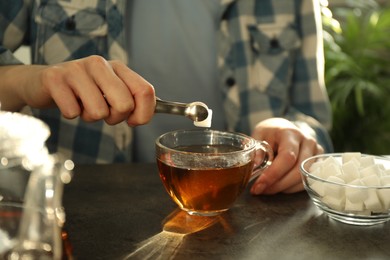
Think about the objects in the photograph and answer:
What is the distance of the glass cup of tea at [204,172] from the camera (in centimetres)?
77

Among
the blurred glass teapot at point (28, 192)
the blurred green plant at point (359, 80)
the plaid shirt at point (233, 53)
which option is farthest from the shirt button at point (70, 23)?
the blurred green plant at point (359, 80)

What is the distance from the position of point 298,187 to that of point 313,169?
64 millimetres

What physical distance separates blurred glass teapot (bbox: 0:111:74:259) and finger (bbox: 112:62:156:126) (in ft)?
0.80

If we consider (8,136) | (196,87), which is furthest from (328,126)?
(8,136)

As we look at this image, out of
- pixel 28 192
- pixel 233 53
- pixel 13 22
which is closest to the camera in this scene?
pixel 28 192

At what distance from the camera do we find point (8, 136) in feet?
1.71

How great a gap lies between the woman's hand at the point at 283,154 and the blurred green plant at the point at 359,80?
152 centimetres

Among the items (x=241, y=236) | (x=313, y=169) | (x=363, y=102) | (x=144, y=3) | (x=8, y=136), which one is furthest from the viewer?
(x=363, y=102)

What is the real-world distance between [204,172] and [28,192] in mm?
266

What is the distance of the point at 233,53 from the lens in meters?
1.39

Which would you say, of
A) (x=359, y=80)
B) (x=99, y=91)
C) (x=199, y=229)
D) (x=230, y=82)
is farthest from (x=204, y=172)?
(x=359, y=80)

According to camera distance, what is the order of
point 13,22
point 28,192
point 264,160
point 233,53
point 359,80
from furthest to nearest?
1. point 359,80
2. point 233,53
3. point 13,22
4. point 264,160
5. point 28,192

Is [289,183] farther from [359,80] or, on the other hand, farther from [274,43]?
[359,80]

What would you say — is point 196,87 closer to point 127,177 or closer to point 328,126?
point 328,126
